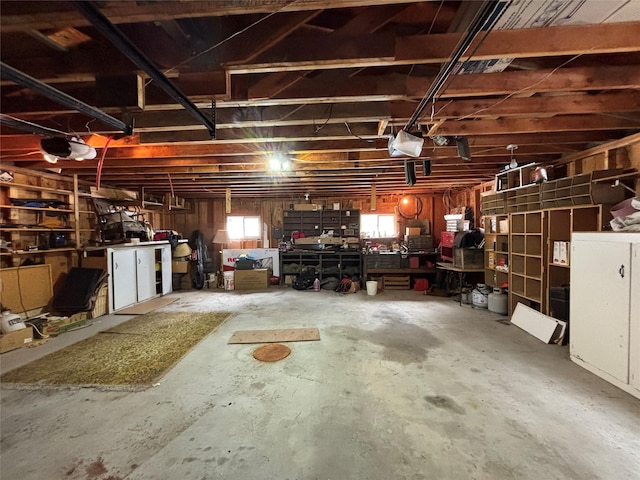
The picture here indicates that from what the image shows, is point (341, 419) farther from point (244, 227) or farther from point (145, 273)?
point (244, 227)

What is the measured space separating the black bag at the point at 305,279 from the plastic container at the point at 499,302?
3.63 metres

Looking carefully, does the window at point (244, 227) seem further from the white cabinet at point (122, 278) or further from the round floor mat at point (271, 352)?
the round floor mat at point (271, 352)

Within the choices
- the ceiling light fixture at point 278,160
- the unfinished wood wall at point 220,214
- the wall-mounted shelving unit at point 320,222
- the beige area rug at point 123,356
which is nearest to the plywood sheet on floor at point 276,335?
the beige area rug at point 123,356

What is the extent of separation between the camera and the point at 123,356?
302 centimetres

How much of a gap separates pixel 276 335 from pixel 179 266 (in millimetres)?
4272

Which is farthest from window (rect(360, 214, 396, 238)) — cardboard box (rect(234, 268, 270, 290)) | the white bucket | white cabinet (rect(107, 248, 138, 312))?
white cabinet (rect(107, 248, 138, 312))

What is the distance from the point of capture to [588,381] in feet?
8.04

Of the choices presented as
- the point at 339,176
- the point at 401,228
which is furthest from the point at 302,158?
the point at 401,228

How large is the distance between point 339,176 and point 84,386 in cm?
440

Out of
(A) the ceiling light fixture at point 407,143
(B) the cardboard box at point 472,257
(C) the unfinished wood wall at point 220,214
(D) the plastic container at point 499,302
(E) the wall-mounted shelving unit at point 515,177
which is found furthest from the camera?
(C) the unfinished wood wall at point 220,214

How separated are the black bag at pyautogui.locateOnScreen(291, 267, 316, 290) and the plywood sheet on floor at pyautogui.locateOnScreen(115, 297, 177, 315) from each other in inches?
101

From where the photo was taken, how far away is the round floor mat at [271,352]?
9.59 feet

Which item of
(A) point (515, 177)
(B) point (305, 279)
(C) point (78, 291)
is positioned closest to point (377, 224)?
(B) point (305, 279)

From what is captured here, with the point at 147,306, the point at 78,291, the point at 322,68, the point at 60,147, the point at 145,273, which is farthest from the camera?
the point at 145,273
